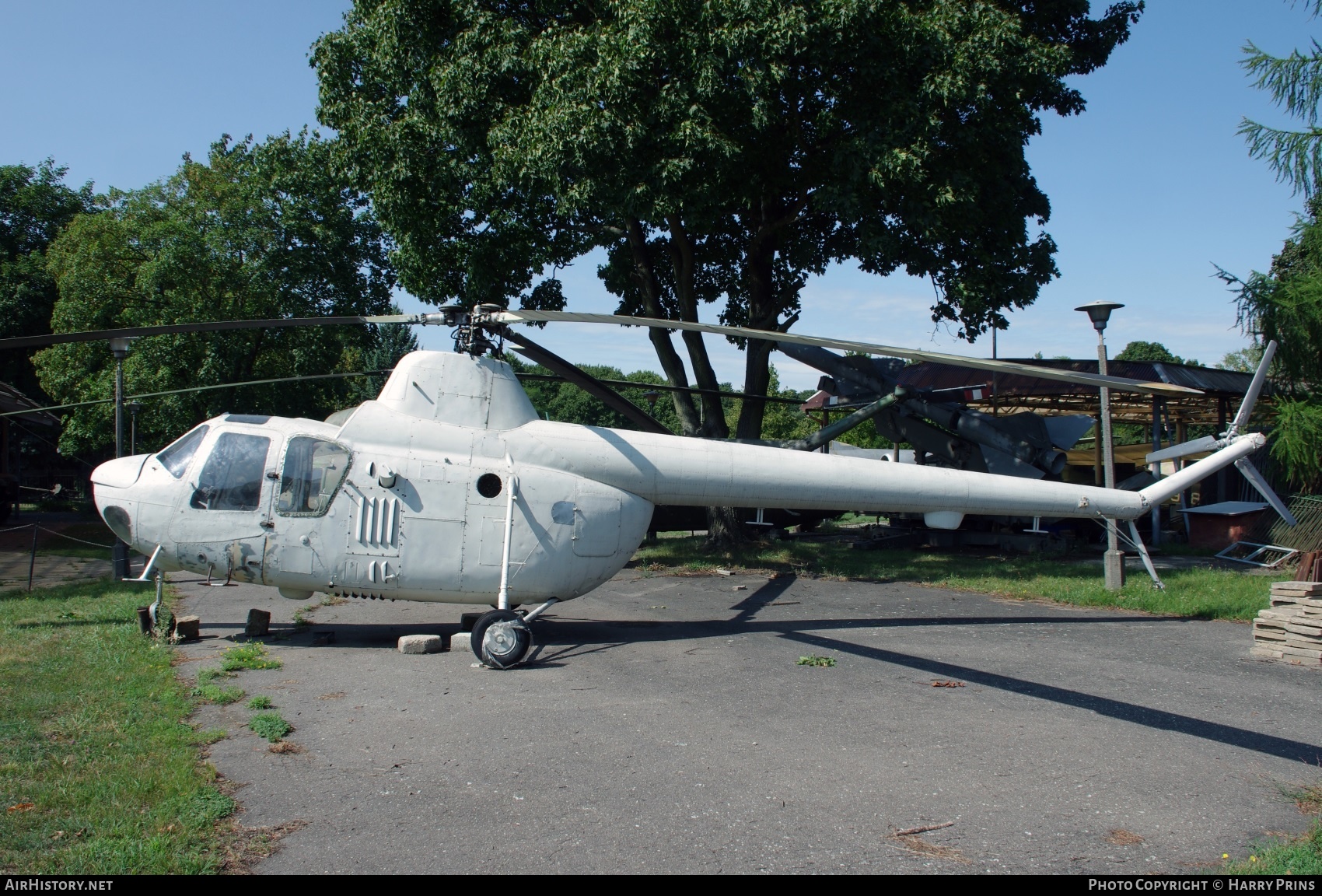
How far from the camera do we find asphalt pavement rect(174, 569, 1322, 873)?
4285 mm

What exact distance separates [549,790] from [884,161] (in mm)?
11236

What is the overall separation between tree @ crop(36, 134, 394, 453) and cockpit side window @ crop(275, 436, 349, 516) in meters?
15.8

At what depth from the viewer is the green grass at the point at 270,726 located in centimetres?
596

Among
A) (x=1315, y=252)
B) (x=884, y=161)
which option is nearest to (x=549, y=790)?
(x=884, y=161)

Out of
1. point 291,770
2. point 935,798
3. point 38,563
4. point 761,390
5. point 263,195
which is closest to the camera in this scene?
point 935,798

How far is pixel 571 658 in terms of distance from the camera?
8.72 metres

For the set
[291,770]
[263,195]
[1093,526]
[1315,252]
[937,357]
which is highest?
[263,195]

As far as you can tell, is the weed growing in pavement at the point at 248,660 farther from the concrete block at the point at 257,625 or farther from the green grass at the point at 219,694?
the green grass at the point at 219,694

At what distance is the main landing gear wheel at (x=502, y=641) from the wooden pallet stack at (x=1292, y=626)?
299 inches

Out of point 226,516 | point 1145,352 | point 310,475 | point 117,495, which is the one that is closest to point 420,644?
point 310,475

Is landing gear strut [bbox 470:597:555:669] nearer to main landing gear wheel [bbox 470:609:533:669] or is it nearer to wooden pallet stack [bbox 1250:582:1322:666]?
→ main landing gear wheel [bbox 470:609:533:669]

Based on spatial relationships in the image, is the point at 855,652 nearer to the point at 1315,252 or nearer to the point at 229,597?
the point at 229,597

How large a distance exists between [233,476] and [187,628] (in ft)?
5.89

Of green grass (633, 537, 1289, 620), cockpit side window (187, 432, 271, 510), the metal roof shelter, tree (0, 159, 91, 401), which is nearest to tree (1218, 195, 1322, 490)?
the metal roof shelter
